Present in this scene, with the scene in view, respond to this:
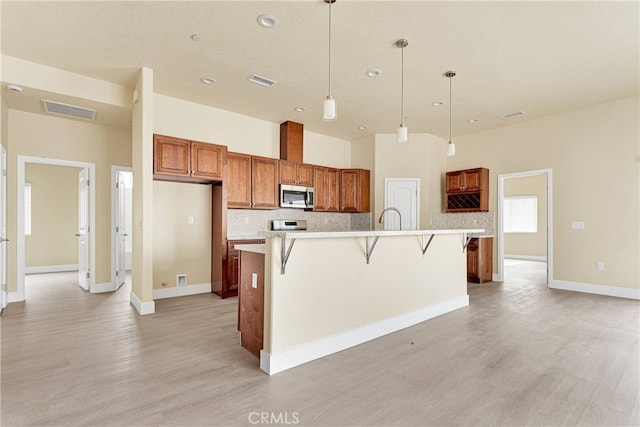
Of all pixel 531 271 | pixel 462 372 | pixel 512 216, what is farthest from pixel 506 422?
pixel 512 216

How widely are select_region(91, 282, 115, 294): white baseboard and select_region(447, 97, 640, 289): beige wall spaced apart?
7.52 meters

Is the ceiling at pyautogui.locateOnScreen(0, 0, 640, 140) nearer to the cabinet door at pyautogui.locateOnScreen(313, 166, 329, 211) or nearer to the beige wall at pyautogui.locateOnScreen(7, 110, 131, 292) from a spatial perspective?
the beige wall at pyautogui.locateOnScreen(7, 110, 131, 292)

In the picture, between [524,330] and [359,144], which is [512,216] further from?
[524,330]

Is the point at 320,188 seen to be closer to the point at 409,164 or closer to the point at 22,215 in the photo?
the point at 409,164

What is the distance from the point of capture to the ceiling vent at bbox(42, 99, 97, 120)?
430 cm

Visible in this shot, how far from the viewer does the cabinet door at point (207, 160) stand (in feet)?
15.2

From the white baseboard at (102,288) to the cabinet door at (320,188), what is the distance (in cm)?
372

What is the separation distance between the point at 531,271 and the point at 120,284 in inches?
340

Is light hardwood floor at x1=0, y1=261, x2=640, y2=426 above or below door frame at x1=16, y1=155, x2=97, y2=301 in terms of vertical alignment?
below

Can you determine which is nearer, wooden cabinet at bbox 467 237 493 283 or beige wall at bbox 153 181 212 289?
beige wall at bbox 153 181 212 289

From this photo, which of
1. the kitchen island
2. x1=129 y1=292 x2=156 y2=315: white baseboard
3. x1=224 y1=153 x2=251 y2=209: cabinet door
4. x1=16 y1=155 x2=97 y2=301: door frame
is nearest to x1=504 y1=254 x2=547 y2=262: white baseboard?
the kitchen island

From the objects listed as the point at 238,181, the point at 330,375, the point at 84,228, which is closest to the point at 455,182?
the point at 238,181

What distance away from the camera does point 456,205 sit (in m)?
6.88

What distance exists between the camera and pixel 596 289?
5188 mm
